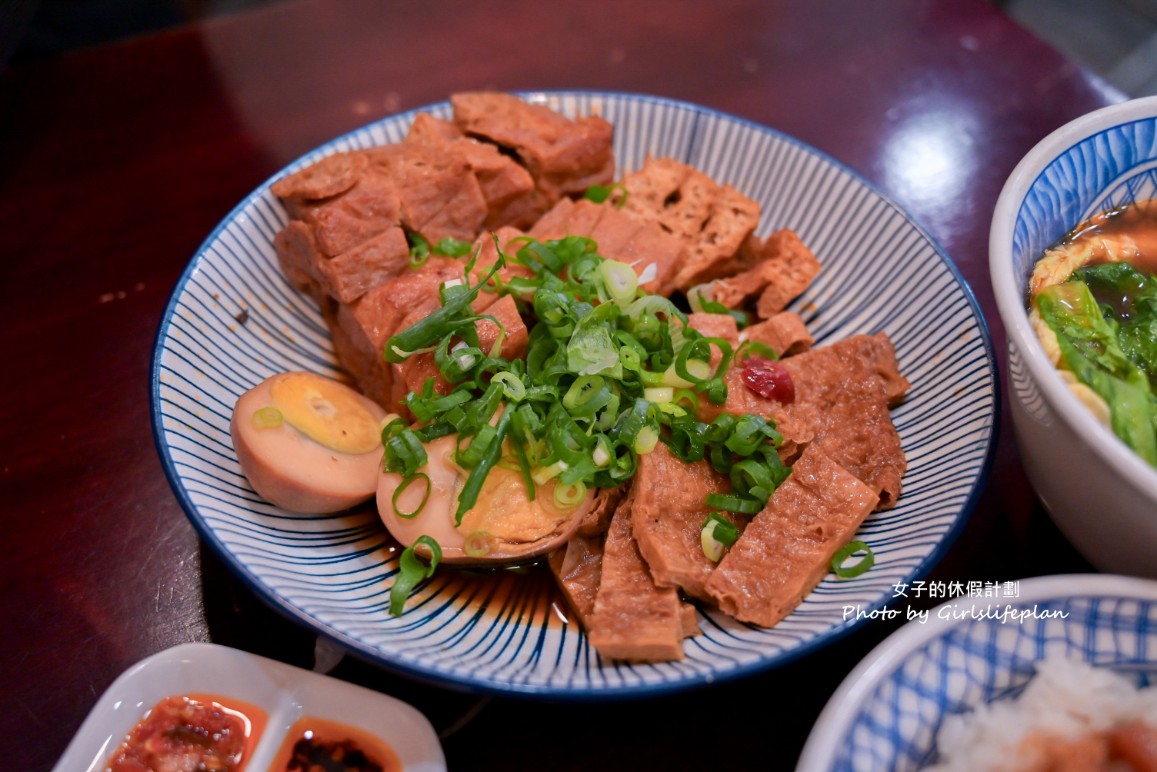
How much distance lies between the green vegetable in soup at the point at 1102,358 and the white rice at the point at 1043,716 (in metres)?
0.46

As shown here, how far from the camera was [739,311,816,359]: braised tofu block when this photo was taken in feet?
8.23

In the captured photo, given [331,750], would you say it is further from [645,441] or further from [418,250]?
[418,250]

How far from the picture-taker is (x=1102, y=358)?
1.78 metres

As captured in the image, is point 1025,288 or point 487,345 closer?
point 1025,288

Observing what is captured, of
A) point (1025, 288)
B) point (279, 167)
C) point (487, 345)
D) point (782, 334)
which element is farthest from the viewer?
point (279, 167)

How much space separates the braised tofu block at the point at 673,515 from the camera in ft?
6.19

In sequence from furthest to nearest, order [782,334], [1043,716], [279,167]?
[279,167] → [782,334] → [1043,716]

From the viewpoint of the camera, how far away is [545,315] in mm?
2248

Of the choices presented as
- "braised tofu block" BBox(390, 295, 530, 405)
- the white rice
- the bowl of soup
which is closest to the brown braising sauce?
the bowl of soup

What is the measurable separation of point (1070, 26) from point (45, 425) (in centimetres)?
612

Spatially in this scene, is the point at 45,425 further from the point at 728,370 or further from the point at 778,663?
the point at 778,663

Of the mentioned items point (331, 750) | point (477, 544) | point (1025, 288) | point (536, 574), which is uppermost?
point (1025, 288)

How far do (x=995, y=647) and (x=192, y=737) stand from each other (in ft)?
5.48

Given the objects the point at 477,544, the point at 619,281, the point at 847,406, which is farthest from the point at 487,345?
the point at 847,406
